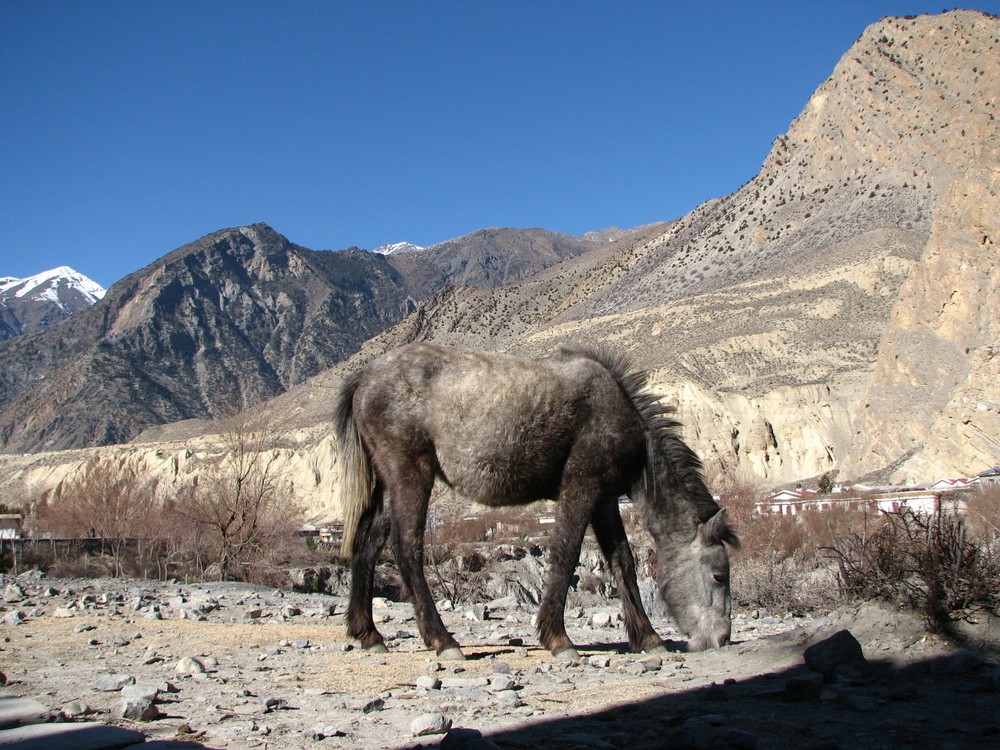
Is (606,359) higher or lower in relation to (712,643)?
higher

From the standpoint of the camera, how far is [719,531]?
7352 millimetres

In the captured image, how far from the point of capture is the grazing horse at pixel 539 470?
7.03 meters

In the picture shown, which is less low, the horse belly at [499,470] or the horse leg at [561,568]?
the horse belly at [499,470]

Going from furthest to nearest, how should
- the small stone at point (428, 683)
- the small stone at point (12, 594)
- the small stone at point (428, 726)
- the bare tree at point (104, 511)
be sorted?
the bare tree at point (104, 511) → the small stone at point (12, 594) → the small stone at point (428, 683) → the small stone at point (428, 726)

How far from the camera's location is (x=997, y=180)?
110 feet

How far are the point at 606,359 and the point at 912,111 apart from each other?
→ 8128cm

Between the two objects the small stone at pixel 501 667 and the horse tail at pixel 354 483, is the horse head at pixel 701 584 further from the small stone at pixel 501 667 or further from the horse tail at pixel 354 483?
the horse tail at pixel 354 483

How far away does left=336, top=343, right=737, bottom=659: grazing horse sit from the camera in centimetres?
703

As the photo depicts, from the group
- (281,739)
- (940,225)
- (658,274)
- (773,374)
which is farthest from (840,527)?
(658,274)

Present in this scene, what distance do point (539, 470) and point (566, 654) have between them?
59.6 inches

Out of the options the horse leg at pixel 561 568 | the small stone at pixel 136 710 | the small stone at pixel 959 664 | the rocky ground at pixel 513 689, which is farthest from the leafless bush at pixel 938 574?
the small stone at pixel 136 710

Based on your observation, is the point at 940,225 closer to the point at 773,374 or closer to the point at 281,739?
the point at 773,374

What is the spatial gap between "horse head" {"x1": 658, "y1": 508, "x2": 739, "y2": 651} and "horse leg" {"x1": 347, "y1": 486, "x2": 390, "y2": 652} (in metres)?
2.64

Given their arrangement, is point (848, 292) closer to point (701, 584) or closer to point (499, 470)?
point (701, 584)
